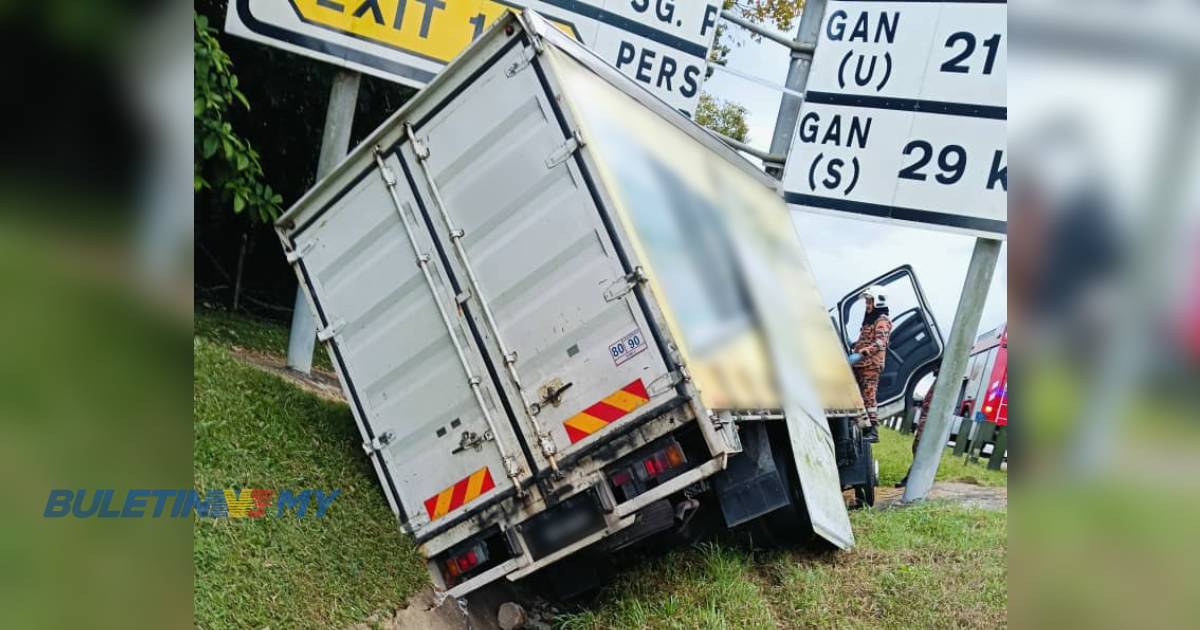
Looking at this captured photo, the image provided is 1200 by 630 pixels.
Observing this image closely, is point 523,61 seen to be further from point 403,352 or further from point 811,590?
point 811,590

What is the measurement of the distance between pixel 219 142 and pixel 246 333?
2.21 metres

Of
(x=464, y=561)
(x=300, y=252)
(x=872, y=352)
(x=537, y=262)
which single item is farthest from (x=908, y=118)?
(x=464, y=561)

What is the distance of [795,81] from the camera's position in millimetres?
7145

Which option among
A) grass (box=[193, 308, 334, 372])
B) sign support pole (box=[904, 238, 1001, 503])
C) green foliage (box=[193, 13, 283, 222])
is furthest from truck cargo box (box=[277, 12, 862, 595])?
sign support pole (box=[904, 238, 1001, 503])

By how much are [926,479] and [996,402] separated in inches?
112

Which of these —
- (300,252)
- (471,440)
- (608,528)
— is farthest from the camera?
(300,252)

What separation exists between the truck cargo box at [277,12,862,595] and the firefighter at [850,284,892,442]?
293cm

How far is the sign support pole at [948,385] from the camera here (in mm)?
6746

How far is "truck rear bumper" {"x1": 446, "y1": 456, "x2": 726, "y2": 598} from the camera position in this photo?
11.9 feet

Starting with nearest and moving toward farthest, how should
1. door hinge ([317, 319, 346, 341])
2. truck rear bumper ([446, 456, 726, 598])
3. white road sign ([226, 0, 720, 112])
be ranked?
truck rear bumper ([446, 456, 726, 598]) < door hinge ([317, 319, 346, 341]) < white road sign ([226, 0, 720, 112])

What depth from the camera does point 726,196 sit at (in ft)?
17.6

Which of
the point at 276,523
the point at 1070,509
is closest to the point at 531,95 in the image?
the point at 276,523

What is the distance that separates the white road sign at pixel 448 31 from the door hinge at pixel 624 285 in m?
2.59

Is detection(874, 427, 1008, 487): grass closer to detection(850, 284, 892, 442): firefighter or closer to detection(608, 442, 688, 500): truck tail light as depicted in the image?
detection(850, 284, 892, 442): firefighter
